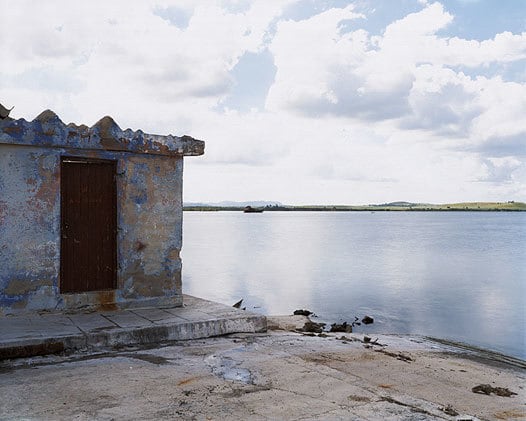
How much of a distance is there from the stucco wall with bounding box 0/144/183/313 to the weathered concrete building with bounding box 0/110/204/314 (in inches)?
0.5

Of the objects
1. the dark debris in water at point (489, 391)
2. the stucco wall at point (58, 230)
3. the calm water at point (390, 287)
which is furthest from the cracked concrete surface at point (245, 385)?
the calm water at point (390, 287)

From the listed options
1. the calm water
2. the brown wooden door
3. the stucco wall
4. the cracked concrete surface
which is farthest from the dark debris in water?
the calm water

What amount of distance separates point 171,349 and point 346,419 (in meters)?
2.98

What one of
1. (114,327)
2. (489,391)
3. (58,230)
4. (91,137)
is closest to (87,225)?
(58,230)

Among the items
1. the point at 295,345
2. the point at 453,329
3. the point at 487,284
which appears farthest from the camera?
the point at 487,284

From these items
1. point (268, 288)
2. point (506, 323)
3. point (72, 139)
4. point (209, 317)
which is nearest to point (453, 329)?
point (506, 323)

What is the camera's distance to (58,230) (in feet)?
25.7

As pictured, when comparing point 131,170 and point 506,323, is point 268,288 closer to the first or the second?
point 506,323

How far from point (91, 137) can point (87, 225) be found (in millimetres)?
1369

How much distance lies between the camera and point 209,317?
787 centimetres

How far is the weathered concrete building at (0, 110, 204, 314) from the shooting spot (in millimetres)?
7465

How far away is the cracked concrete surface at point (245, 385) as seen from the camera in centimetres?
460

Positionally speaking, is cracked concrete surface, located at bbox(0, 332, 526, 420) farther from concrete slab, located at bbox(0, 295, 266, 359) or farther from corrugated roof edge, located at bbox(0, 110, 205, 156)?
corrugated roof edge, located at bbox(0, 110, 205, 156)

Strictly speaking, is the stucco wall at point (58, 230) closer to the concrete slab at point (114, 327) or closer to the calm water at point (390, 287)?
the concrete slab at point (114, 327)
